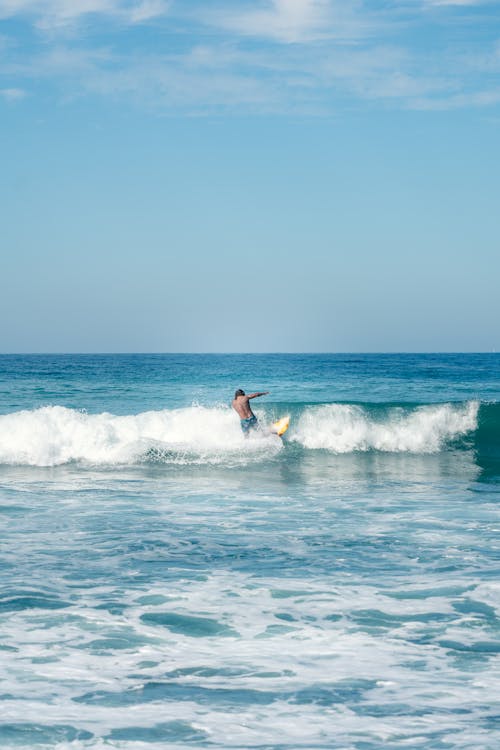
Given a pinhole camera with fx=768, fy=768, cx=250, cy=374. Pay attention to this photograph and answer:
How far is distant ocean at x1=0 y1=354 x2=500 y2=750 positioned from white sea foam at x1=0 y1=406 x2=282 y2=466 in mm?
823

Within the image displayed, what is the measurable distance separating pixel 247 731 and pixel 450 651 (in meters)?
1.90

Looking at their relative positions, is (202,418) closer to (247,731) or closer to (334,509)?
(334,509)

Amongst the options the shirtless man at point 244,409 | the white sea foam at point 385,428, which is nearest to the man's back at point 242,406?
the shirtless man at point 244,409

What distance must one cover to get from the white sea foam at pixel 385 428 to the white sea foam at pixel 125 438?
235 cm

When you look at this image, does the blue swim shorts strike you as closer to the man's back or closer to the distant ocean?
the man's back

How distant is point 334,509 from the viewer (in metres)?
11.6

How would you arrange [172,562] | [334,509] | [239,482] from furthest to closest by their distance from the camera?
1. [239,482]
2. [334,509]
3. [172,562]

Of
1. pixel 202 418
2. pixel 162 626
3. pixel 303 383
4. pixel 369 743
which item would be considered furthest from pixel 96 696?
pixel 303 383

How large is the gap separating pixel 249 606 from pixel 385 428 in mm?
16663

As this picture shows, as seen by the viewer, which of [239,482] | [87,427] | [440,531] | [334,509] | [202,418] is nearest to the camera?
[440,531]

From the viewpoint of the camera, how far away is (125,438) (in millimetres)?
21125

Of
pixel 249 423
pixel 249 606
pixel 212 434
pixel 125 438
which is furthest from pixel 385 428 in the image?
pixel 249 606

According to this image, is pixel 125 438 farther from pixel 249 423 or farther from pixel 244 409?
pixel 244 409

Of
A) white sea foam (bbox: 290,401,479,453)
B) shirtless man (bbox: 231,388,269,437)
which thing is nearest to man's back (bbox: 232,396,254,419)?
shirtless man (bbox: 231,388,269,437)
